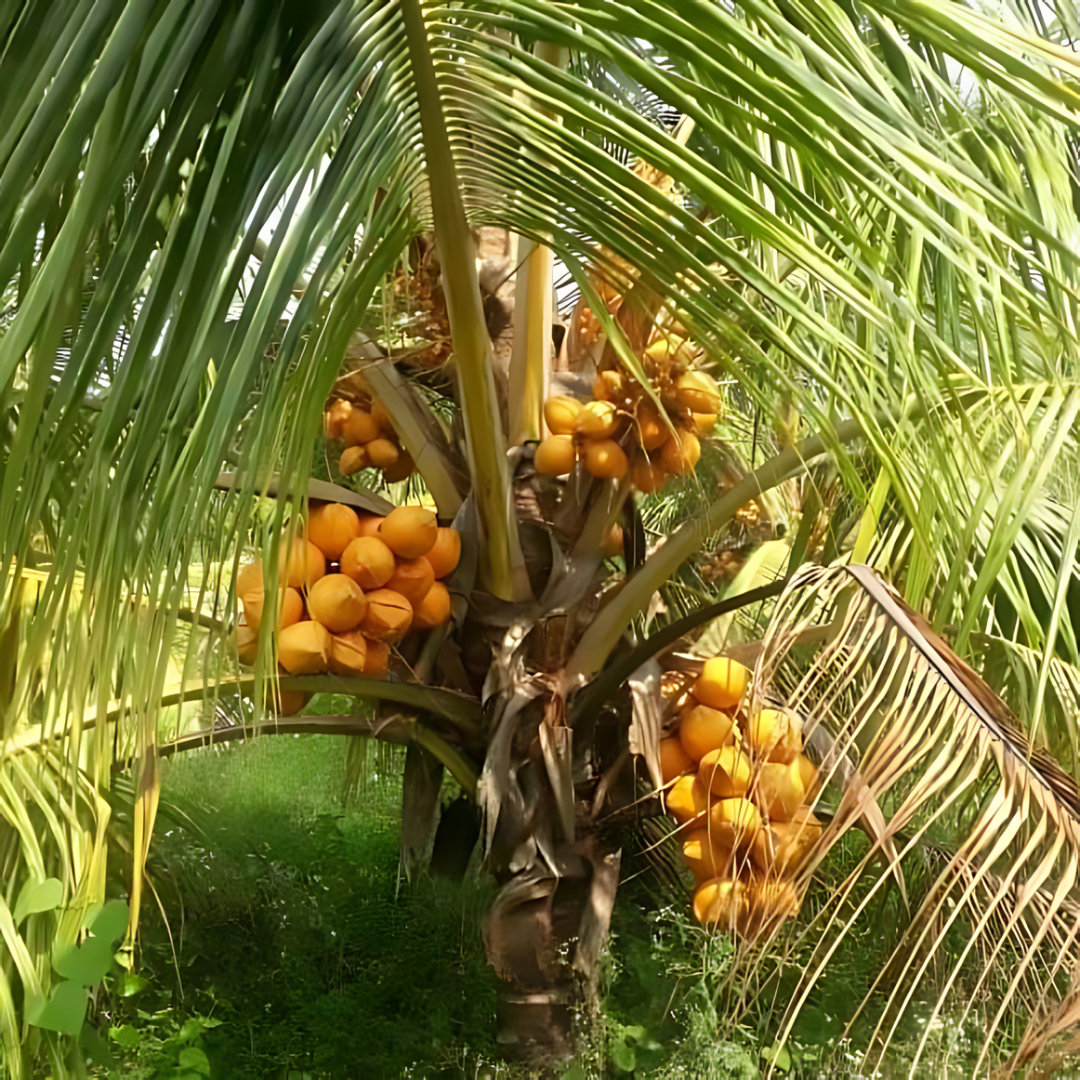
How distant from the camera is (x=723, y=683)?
4.95ft

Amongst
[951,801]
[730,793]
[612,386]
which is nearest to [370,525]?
[612,386]

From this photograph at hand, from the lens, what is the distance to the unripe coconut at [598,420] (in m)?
1.48

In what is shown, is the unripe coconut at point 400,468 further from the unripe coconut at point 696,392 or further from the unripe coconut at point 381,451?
the unripe coconut at point 696,392

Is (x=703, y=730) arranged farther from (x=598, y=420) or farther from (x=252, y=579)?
(x=252, y=579)

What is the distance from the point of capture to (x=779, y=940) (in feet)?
5.97

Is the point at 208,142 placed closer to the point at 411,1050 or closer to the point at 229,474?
the point at 229,474

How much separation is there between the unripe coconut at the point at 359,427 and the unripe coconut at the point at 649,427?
0.52m

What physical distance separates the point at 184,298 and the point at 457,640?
1139 millimetres

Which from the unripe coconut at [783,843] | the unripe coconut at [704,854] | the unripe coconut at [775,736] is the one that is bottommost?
the unripe coconut at [704,854]

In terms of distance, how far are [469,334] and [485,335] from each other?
4cm

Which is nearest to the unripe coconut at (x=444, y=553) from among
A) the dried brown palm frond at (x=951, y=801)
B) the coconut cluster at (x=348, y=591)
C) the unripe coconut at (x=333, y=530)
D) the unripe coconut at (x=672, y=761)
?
the coconut cluster at (x=348, y=591)

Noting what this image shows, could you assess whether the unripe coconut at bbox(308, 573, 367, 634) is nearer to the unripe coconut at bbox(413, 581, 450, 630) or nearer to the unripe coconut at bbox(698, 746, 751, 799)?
the unripe coconut at bbox(413, 581, 450, 630)

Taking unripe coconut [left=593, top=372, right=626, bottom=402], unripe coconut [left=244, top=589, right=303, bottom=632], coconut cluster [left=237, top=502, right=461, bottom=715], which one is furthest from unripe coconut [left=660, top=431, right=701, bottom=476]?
unripe coconut [left=244, top=589, right=303, bottom=632]

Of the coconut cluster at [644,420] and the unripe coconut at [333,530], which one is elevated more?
the coconut cluster at [644,420]
